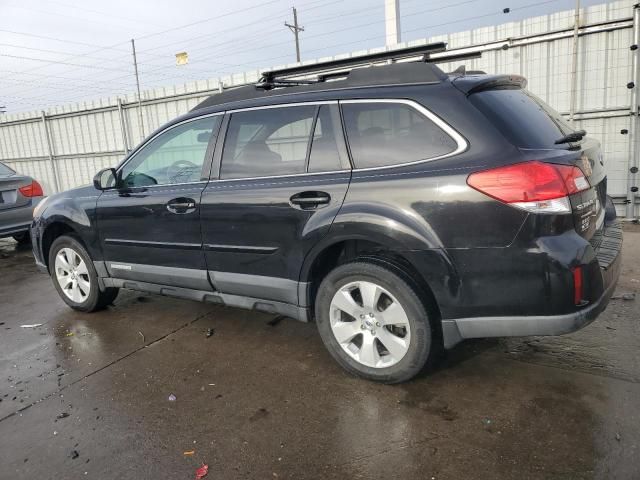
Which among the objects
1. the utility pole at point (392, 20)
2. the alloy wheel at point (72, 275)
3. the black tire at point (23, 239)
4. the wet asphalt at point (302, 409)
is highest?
the utility pole at point (392, 20)

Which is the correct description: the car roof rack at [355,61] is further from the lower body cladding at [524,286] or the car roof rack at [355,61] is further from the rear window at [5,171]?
the rear window at [5,171]

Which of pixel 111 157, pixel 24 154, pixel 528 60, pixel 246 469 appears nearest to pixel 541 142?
pixel 246 469

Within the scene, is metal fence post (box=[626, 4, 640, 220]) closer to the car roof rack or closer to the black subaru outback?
the black subaru outback

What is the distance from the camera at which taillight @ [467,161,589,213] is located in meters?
2.46

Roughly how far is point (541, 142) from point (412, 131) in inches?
27.2

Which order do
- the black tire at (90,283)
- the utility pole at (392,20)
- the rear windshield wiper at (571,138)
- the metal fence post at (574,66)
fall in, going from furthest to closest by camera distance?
the utility pole at (392,20) → the metal fence post at (574,66) → the black tire at (90,283) → the rear windshield wiper at (571,138)

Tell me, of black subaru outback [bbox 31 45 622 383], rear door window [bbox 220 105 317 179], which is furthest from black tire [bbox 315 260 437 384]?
rear door window [bbox 220 105 317 179]

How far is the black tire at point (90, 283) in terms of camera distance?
181 inches

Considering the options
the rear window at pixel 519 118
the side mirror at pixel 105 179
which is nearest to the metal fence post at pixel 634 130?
the rear window at pixel 519 118

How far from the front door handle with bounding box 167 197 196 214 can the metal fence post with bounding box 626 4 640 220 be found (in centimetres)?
625

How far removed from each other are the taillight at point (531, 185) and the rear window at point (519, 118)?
0.19 m

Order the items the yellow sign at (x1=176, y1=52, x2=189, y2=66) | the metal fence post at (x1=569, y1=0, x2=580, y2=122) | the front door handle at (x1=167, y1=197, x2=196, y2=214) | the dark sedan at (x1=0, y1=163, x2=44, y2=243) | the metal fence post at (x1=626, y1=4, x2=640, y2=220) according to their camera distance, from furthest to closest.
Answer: the yellow sign at (x1=176, y1=52, x2=189, y2=66) < the dark sedan at (x1=0, y1=163, x2=44, y2=243) < the metal fence post at (x1=569, y1=0, x2=580, y2=122) < the metal fence post at (x1=626, y1=4, x2=640, y2=220) < the front door handle at (x1=167, y1=197, x2=196, y2=214)

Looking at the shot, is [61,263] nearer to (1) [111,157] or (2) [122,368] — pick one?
(2) [122,368]

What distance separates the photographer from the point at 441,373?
10.4ft
